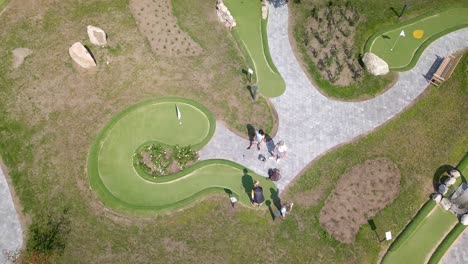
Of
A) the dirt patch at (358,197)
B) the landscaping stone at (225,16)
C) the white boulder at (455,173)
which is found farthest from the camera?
the landscaping stone at (225,16)

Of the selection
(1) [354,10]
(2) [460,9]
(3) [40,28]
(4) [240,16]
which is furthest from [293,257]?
(2) [460,9]

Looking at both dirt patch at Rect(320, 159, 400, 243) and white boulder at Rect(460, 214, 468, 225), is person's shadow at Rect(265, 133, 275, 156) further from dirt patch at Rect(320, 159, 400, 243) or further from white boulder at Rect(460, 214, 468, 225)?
white boulder at Rect(460, 214, 468, 225)

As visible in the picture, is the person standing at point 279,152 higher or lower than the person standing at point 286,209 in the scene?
higher

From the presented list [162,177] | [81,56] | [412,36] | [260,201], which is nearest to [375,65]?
[412,36]

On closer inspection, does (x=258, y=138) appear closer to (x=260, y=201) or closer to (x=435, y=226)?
(x=260, y=201)

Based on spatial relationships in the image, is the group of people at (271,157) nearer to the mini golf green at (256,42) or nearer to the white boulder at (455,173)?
the mini golf green at (256,42)

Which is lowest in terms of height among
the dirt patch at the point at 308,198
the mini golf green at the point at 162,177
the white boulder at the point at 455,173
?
the mini golf green at the point at 162,177

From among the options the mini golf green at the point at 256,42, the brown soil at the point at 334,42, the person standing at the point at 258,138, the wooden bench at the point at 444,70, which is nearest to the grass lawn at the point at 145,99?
the wooden bench at the point at 444,70

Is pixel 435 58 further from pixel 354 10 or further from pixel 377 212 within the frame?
pixel 377 212
